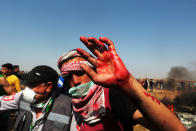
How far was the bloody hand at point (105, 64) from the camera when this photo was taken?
1018 millimetres

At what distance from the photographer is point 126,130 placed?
143 centimetres

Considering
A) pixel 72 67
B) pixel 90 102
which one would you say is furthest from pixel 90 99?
pixel 72 67

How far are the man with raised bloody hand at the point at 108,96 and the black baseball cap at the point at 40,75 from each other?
36cm

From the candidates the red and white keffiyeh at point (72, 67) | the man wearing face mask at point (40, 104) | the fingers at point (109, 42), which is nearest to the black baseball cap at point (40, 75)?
the man wearing face mask at point (40, 104)

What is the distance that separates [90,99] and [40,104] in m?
1.02

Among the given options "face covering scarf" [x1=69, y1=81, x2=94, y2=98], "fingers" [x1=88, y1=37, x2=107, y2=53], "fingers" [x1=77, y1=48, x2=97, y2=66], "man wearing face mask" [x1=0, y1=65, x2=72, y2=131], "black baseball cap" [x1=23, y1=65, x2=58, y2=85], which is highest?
"fingers" [x1=88, y1=37, x2=107, y2=53]

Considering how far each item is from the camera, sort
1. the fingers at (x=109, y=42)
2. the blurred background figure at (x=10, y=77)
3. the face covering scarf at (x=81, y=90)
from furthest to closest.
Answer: the blurred background figure at (x=10, y=77), the face covering scarf at (x=81, y=90), the fingers at (x=109, y=42)

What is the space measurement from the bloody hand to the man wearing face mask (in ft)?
3.41

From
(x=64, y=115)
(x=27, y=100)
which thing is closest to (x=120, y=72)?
(x=64, y=115)

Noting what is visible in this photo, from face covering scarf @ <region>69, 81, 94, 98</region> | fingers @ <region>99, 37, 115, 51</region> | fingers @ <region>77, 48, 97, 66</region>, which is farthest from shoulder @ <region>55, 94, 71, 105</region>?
fingers @ <region>99, 37, 115, 51</region>

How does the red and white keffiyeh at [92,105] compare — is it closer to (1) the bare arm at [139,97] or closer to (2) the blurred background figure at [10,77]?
(1) the bare arm at [139,97]

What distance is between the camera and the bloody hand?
1.02 meters

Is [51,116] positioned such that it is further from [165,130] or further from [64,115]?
[165,130]

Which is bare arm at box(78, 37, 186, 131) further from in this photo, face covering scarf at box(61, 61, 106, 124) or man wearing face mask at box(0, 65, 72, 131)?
man wearing face mask at box(0, 65, 72, 131)
